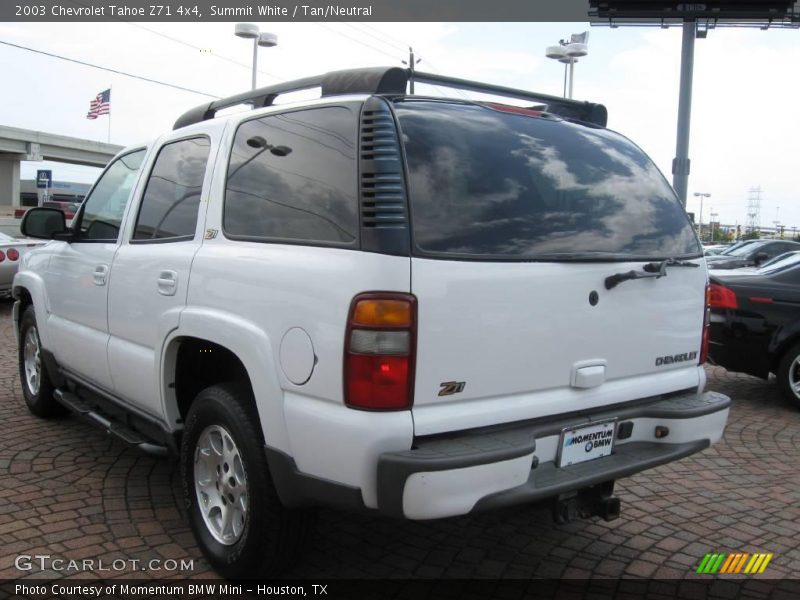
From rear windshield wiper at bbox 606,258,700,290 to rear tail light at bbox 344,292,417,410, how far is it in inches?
38.9

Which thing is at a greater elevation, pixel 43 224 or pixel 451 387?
pixel 43 224

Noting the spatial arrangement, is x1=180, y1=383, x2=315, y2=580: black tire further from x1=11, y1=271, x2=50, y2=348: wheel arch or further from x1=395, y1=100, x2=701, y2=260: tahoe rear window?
x1=11, y1=271, x2=50, y2=348: wheel arch

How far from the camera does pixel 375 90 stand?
9.80 feet

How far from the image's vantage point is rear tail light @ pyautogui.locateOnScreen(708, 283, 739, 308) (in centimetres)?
689

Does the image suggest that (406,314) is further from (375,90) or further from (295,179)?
(375,90)

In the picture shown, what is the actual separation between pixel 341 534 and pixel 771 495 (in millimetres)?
2635

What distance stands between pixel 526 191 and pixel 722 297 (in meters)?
4.63

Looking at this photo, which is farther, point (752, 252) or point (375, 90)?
point (752, 252)

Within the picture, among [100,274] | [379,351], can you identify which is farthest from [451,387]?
[100,274]

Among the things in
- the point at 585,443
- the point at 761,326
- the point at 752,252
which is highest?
the point at 752,252

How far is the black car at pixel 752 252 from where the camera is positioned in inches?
687

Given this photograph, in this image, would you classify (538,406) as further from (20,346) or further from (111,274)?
(20,346)

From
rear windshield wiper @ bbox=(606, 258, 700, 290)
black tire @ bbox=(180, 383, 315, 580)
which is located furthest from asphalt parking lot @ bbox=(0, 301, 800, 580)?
rear windshield wiper @ bbox=(606, 258, 700, 290)

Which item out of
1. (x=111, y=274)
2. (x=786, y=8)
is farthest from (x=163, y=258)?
(x=786, y=8)
